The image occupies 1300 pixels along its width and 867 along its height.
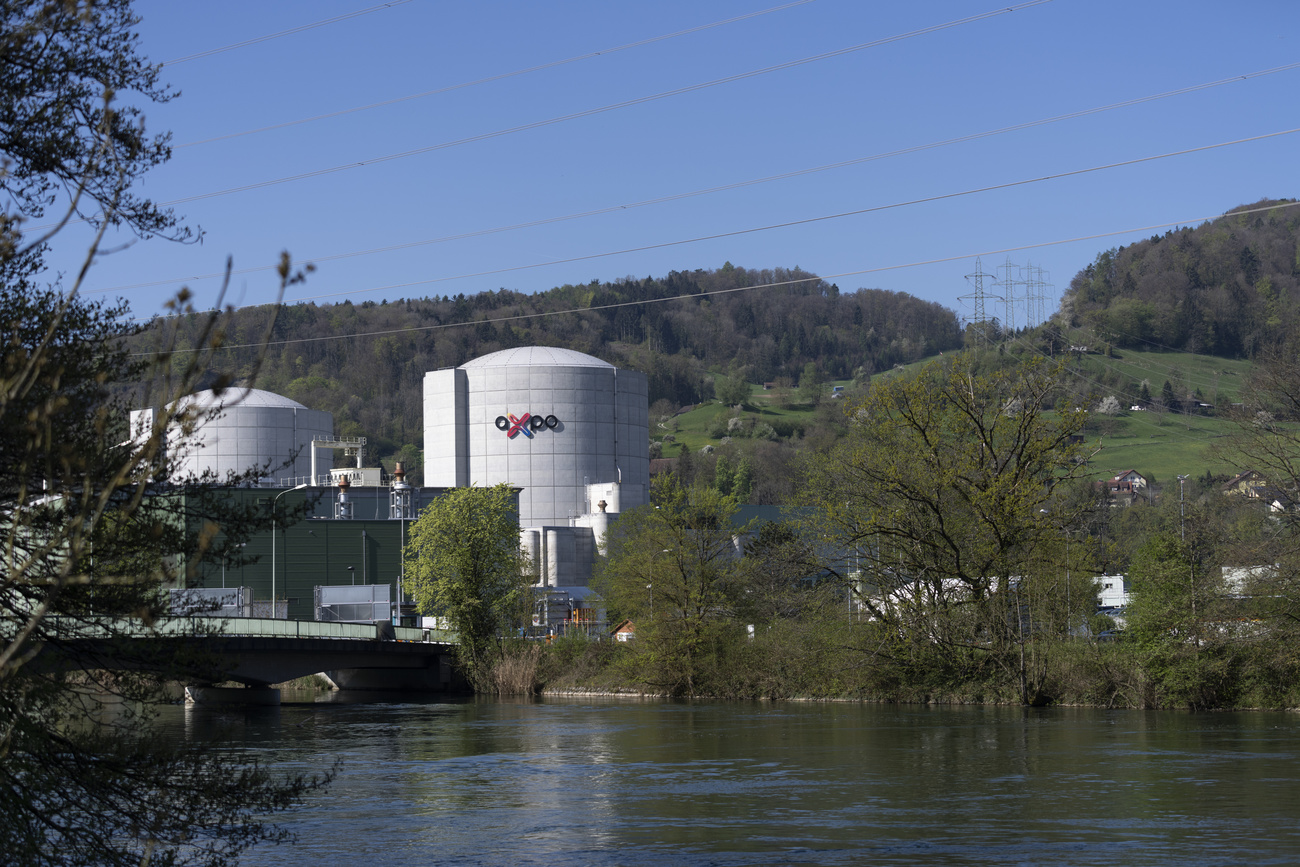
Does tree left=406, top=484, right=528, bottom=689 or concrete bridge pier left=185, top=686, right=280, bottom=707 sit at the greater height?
tree left=406, top=484, right=528, bottom=689

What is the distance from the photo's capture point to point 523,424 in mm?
109062

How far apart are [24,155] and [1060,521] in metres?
39.9

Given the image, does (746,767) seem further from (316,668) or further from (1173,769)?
(316,668)

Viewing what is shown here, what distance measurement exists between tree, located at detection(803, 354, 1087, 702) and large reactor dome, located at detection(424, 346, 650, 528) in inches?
2261

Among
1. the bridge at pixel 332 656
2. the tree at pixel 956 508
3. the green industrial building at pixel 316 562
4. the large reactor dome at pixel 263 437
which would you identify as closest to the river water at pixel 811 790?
the tree at pixel 956 508

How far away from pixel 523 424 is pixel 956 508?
6251 cm

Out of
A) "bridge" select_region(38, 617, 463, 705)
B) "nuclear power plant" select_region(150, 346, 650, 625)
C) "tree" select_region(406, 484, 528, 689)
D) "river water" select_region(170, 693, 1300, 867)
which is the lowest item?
"river water" select_region(170, 693, 1300, 867)

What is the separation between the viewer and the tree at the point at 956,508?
4909 centimetres

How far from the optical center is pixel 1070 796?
26.5 metres

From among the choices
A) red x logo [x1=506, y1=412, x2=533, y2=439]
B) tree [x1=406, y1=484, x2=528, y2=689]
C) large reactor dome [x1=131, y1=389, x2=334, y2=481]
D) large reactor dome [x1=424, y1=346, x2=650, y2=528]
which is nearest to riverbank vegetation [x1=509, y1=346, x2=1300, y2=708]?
tree [x1=406, y1=484, x2=528, y2=689]

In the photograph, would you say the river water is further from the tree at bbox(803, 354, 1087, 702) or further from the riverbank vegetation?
the tree at bbox(803, 354, 1087, 702)

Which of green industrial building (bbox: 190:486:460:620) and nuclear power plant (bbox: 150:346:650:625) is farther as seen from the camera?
nuclear power plant (bbox: 150:346:650:625)

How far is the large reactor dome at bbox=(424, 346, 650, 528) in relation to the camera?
355 ft

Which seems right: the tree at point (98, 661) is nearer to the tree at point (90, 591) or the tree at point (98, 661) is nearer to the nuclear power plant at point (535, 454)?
the tree at point (90, 591)
